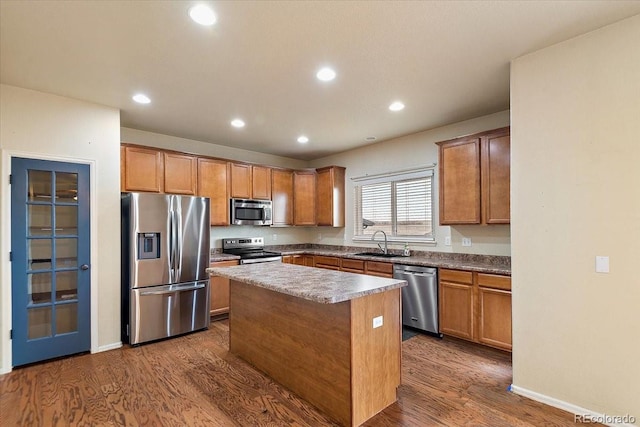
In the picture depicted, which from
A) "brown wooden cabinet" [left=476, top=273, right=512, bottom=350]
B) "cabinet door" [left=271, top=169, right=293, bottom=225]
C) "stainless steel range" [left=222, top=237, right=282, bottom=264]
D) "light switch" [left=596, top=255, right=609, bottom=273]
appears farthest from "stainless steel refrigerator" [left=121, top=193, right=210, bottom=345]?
"light switch" [left=596, top=255, right=609, bottom=273]

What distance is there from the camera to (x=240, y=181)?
529cm

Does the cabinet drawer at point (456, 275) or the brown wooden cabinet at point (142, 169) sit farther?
the brown wooden cabinet at point (142, 169)

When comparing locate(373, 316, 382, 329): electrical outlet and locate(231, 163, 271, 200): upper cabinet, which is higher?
locate(231, 163, 271, 200): upper cabinet

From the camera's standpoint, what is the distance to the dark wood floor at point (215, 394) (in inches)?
89.7

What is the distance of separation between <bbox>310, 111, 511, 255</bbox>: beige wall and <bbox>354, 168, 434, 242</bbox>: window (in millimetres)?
117

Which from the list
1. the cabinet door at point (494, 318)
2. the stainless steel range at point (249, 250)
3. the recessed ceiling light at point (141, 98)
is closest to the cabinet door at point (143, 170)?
the recessed ceiling light at point (141, 98)

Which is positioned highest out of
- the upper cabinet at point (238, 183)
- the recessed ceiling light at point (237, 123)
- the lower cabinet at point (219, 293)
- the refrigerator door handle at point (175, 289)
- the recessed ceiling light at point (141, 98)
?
the recessed ceiling light at point (141, 98)

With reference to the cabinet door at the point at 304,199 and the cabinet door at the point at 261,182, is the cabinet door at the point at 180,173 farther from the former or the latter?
the cabinet door at the point at 304,199

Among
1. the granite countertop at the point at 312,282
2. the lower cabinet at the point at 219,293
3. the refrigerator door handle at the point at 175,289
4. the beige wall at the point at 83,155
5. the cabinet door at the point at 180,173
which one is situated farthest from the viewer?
the lower cabinet at the point at 219,293

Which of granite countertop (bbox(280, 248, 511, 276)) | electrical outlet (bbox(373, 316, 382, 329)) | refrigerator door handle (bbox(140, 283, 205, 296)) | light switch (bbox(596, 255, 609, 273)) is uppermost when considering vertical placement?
light switch (bbox(596, 255, 609, 273))

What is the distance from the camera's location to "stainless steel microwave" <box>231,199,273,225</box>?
520 centimetres

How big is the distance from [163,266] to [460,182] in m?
3.77

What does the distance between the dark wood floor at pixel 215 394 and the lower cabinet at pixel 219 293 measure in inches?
43.3

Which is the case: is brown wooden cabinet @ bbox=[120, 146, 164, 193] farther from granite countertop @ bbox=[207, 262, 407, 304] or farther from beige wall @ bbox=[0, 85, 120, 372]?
granite countertop @ bbox=[207, 262, 407, 304]
